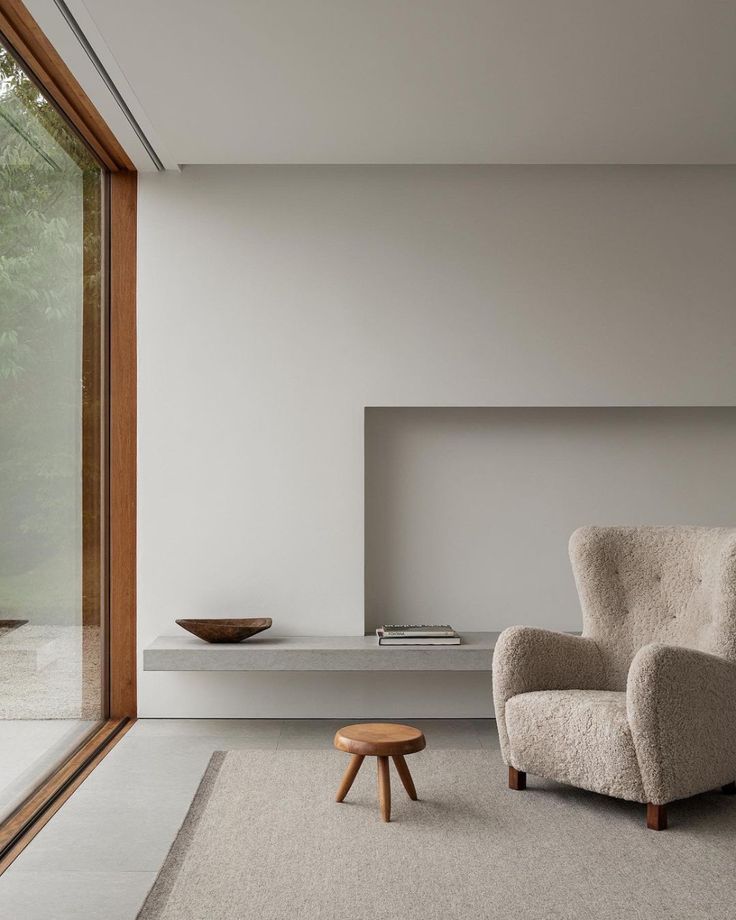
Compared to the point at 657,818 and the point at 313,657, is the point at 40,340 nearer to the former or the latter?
the point at 313,657

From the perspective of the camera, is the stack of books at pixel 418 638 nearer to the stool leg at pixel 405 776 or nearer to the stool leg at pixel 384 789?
the stool leg at pixel 405 776

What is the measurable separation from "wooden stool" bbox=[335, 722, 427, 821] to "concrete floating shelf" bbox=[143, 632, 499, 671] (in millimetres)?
916

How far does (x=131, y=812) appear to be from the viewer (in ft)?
10.4

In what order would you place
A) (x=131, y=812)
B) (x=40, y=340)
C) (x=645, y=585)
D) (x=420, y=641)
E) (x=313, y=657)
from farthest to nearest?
(x=420, y=641) → (x=313, y=657) → (x=645, y=585) → (x=40, y=340) → (x=131, y=812)

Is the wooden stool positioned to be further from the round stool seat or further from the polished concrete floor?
the polished concrete floor

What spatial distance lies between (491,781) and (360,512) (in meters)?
1.46

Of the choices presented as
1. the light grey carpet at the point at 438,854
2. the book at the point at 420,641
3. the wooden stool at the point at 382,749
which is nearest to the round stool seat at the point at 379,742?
the wooden stool at the point at 382,749

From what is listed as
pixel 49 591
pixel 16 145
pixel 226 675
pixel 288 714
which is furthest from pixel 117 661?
pixel 16 145

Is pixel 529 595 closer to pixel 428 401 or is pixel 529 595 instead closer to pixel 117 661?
pixel 428 401

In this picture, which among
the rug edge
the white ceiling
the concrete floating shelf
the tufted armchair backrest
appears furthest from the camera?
the concrete floating shelf

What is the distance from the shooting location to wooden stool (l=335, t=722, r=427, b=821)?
307 centimetres

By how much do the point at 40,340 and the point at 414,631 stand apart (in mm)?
2037

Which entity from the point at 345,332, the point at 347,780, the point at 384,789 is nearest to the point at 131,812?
the point at 347,780

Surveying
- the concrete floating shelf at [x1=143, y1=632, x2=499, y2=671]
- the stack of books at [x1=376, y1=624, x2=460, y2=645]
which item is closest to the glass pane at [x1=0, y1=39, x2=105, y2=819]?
the concrete floating shelf at [x1=143, y1=632, x2=499, y2=671]
